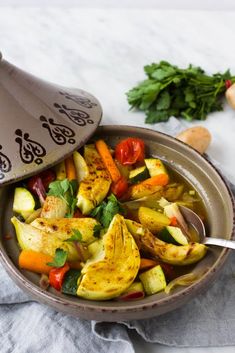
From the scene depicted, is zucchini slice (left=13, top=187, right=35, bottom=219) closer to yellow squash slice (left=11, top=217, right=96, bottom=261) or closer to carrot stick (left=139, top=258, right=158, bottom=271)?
yellow squash slice (left=11, top=217, right=96, bottom=261)

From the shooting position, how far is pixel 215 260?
215cm

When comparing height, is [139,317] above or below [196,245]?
below

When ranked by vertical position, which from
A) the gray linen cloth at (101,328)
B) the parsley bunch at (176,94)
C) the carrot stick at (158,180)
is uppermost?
the parsley bunch at (176,94)

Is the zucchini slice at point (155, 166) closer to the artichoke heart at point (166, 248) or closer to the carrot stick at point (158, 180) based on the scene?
the carrot stick at point (158, 180)

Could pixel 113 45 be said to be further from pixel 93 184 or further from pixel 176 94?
pixel 93 184

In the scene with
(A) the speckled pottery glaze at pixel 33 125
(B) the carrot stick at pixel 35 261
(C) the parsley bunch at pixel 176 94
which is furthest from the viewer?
(C) the parsley bunch at pixel 176 94

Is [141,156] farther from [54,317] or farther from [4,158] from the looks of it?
[54,317]

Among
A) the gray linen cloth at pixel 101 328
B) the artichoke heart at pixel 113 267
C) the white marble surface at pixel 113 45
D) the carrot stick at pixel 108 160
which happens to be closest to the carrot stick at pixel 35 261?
the artichoke heart at pixel 113 267

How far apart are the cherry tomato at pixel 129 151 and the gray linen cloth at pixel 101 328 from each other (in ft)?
1.92

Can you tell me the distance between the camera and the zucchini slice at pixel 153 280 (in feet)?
6.84

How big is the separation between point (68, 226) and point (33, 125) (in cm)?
45

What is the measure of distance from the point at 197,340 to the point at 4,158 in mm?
934

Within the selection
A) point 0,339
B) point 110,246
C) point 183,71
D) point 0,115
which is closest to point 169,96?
point 183,71

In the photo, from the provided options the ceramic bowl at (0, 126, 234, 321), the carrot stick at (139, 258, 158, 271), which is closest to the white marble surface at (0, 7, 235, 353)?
the ceramic bowl at (0, 126, 234, 321)
